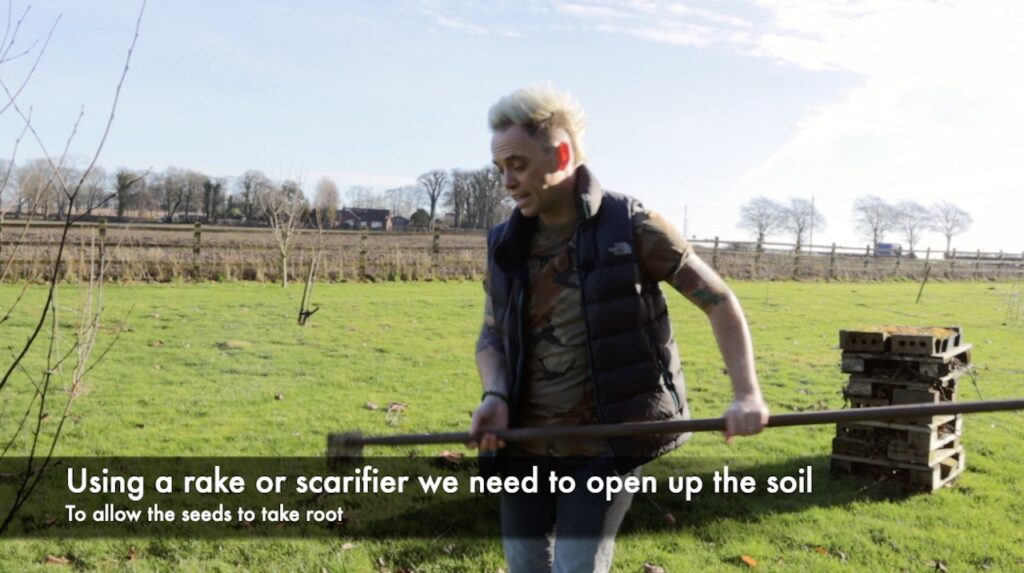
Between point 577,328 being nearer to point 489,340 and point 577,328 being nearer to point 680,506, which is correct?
point 489,340

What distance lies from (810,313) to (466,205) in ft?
148

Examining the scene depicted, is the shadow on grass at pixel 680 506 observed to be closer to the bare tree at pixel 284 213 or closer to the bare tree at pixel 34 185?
the bare tree at pixel 34 185

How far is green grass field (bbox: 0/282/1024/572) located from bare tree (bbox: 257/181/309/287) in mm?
3972

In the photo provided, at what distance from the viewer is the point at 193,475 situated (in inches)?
257

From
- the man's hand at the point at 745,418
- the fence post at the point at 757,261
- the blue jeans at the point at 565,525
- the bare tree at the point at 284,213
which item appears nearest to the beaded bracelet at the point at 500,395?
the blue jeans at the point at 565,525

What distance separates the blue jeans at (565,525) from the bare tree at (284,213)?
65.5 feet

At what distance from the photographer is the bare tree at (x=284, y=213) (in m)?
22.7

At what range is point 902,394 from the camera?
6457 mm

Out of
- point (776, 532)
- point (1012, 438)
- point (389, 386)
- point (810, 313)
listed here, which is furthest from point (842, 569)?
point (810, 313)

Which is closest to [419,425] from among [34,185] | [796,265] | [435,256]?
[34,185]

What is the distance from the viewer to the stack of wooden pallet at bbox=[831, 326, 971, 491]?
6.41 meters

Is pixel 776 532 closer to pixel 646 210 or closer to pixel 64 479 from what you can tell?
pixel 646 210

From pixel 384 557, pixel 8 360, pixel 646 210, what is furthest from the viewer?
pixel 8 360

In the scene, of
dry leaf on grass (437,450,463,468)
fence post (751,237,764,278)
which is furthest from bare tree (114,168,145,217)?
fence post (751,237,764,278)
